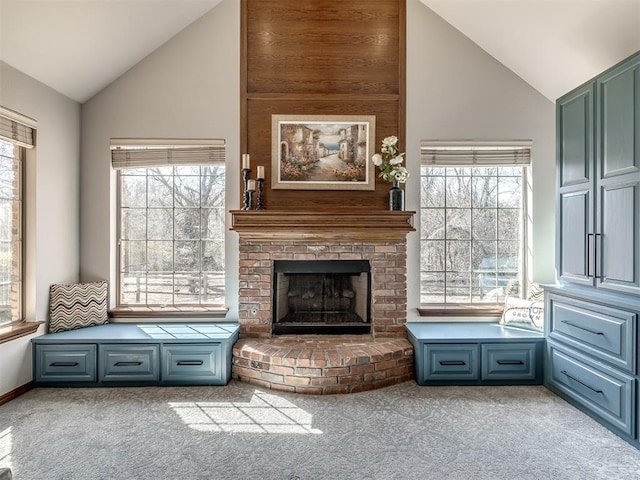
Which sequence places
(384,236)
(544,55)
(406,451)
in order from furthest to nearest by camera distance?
(384,236) → (544,55) → (406,451)

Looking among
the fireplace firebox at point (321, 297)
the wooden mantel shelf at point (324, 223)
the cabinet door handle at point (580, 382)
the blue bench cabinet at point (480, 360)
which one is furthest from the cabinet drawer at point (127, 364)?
the cabinet door handle at point (580, 382)

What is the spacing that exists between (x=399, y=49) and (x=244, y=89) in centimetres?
153

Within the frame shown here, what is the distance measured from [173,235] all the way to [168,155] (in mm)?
780

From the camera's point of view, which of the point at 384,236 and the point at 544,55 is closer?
the point at 544,55

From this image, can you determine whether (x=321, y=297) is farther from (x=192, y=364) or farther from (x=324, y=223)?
(x=192, y=364)

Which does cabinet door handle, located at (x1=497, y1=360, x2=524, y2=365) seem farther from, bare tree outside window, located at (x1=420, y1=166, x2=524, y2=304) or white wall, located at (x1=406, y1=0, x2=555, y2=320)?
white wall, located at (x1=406, y1=0, x2=555, y2=320)

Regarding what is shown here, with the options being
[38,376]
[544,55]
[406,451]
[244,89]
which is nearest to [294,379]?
[406,451]

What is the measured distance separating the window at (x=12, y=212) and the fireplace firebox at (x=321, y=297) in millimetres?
2073

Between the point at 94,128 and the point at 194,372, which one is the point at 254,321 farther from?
the point at 94,128

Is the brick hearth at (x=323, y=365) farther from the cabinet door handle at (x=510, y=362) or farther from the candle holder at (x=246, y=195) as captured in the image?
the candle holder at (x=246, y=195)

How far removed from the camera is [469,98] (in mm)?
3545

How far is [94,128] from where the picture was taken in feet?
11.5

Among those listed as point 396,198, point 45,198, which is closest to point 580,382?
point 396,198

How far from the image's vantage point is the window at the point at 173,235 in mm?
3664
